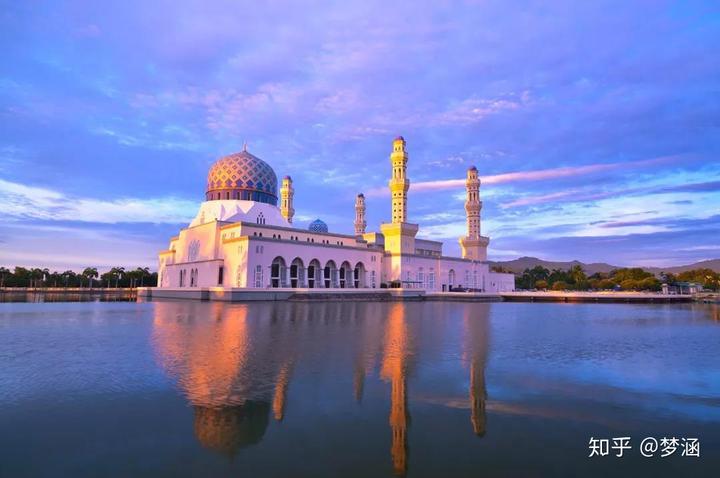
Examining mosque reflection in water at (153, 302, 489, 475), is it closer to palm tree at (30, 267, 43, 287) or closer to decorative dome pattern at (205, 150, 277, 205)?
decorative dome pattern at (205, 150, 277, 205)

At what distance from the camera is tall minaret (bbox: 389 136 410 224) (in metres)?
50.2

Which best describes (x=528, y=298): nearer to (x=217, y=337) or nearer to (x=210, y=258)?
(x=210, y=258)

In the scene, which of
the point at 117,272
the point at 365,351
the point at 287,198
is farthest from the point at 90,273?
the point at 365,351

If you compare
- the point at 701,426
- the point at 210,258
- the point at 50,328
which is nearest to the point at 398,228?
the point at 210,258

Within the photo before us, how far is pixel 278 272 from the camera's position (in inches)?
1699

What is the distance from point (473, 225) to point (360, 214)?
15.1 metres

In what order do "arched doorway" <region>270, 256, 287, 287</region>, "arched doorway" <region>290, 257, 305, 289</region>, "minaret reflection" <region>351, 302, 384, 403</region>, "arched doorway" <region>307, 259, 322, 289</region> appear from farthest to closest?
"arched doorway" <region>307, 259, 322, 289</region> → "arched doorway" <region>290, 257, 305, 289</region> → "arched doorway" <region>270, 256, 287, 287</region> → "minaret reflection" <region>351, 302, 384, 403</region>

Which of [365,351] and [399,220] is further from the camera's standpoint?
[399,220]

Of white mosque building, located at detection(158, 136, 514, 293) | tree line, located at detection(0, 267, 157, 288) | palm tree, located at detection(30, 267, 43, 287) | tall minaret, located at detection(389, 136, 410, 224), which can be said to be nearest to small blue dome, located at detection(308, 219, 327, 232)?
white mosque building, located at detection(158, 136, 514, 293)

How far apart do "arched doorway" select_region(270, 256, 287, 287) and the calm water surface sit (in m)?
29.7

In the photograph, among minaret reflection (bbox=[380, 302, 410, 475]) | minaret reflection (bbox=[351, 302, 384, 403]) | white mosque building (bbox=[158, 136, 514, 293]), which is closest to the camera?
minaret reflection (bbox=[380, 302, 410, 475])

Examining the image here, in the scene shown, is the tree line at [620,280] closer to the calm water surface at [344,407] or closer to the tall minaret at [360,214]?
the tall minaret at [360,214]

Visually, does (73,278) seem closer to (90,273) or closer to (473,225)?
(90,273)

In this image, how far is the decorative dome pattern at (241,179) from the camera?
4806 cm
